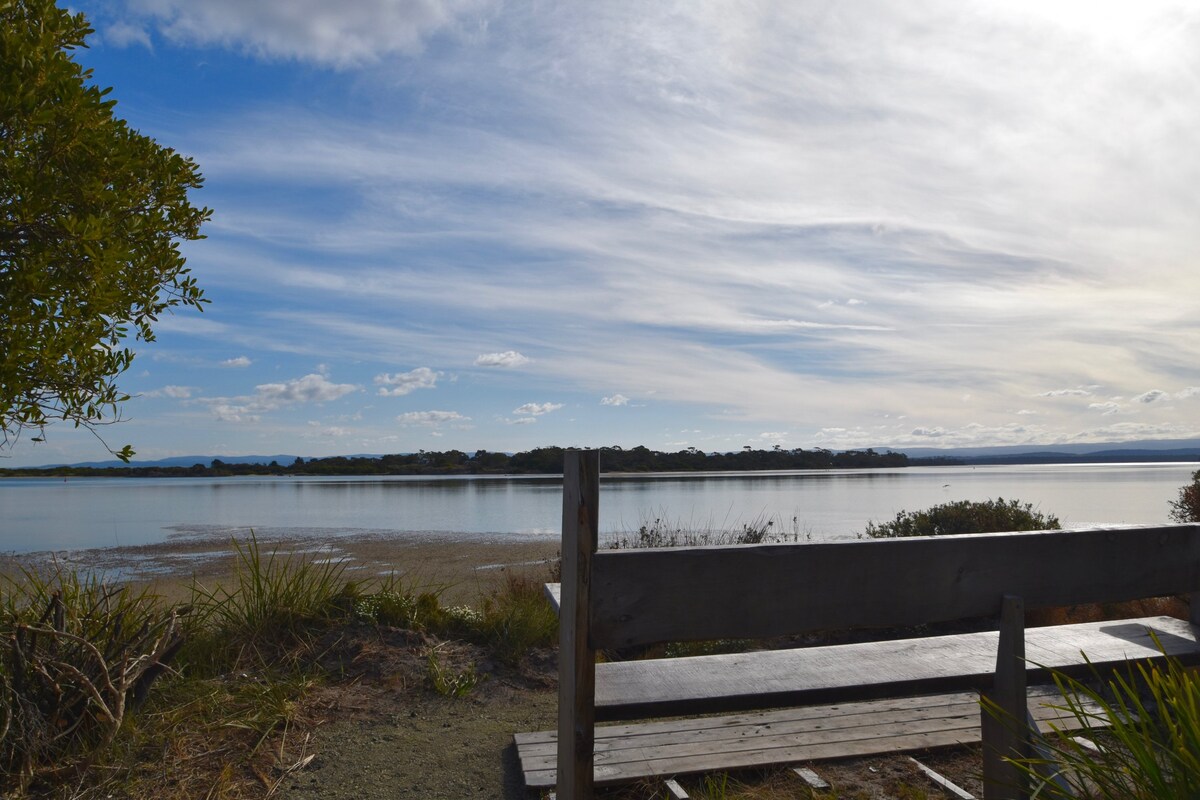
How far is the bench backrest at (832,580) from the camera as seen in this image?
7.54ft

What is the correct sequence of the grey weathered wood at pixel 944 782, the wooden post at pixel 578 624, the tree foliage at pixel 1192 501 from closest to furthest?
the wooden post at pixel 578 624
the grey weathered wood at pixel 944 782
the tree foliage at pixel 1192 501

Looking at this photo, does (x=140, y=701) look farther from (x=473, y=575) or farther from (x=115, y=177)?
(x=473, y=575)

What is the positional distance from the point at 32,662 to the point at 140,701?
0.54 metres

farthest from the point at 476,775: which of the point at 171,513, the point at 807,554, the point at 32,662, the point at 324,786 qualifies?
the point at 171,513

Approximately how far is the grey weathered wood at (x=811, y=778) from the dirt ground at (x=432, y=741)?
0.04 m

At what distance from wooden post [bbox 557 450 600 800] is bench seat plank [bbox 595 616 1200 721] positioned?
0.08 meters

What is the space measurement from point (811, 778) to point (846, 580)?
1503mm

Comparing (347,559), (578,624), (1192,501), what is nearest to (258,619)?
(578,624)

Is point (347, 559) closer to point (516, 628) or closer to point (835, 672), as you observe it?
point (516, 628)

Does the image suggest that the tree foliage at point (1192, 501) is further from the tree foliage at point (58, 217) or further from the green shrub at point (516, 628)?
the tree foliage at point (58, 217)

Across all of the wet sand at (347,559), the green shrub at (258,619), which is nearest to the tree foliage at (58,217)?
the green shrub at (258,619)

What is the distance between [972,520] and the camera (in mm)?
10234

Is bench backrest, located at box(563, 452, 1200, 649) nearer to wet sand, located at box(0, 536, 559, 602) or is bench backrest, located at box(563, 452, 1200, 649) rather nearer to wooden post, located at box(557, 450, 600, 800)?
wooden post, located at box(557, 450, 600, 800)

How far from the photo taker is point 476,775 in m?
3.93
